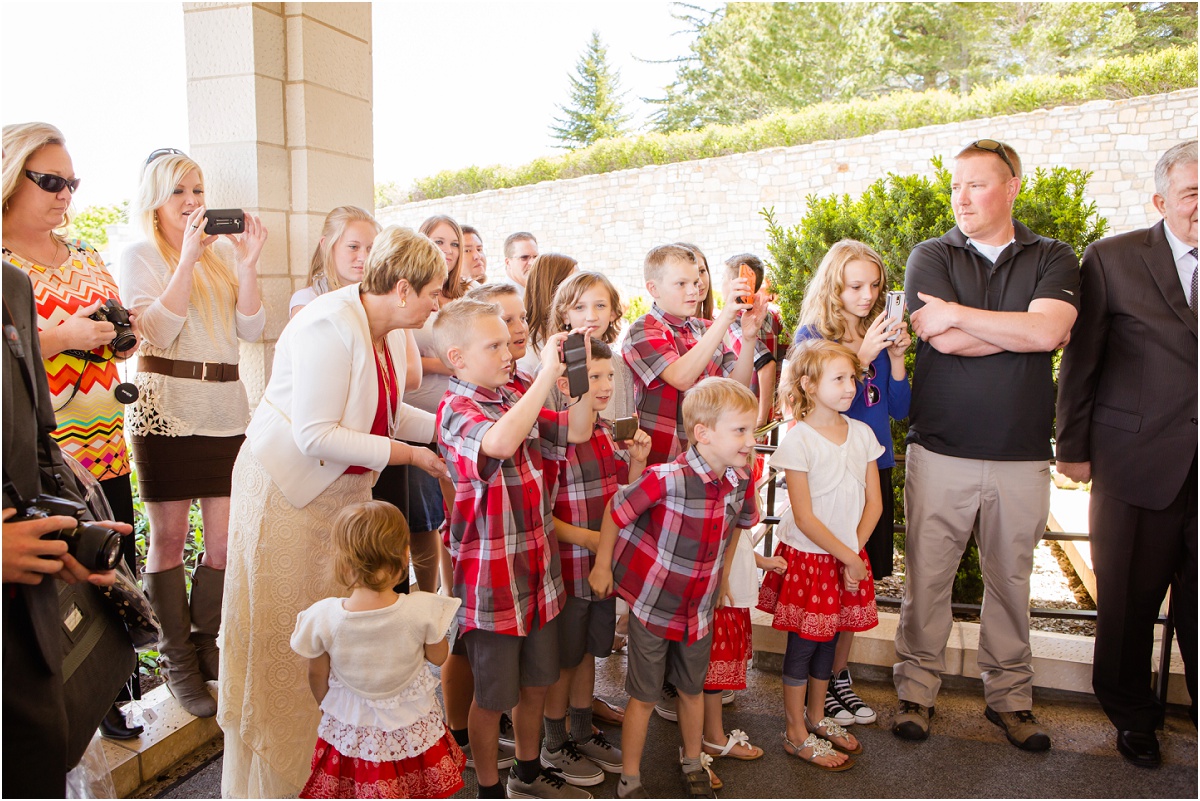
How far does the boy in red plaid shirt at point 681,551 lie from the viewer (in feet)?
8.20

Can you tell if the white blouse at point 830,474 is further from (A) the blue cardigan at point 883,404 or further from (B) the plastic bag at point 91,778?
(B) the plastic bag at point 91,778

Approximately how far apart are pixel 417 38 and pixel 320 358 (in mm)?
26022

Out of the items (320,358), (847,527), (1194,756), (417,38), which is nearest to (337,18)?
(320,358)

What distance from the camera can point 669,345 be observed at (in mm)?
2971

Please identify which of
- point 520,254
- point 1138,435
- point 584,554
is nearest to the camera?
point 584,554

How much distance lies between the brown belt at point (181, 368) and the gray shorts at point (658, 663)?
176 centimetres

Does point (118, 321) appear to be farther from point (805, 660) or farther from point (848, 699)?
point (848, 699)

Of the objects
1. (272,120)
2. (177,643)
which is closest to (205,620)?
(177,643)

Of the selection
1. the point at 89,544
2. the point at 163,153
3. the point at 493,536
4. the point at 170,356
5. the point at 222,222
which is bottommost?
the point at 493,536

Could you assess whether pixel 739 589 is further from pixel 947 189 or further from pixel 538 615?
pixel 947 189

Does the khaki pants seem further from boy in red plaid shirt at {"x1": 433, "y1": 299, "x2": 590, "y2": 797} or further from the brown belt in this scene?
the brown belt

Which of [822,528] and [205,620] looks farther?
[205,620]

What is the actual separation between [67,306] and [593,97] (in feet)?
101

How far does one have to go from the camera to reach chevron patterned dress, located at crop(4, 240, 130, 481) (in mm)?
2498
